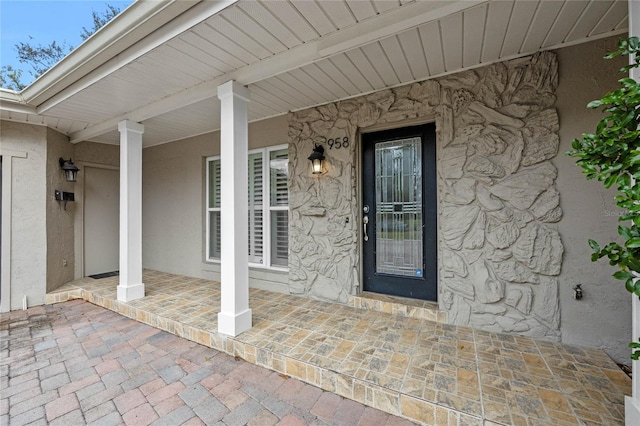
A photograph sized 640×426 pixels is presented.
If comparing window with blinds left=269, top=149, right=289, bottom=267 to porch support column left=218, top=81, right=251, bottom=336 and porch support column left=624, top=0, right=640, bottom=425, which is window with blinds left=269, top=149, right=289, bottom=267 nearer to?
porch support column left=218, top=81, right=251, bottom=336

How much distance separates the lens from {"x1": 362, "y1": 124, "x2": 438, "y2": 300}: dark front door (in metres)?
2.99

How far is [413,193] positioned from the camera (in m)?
3.07

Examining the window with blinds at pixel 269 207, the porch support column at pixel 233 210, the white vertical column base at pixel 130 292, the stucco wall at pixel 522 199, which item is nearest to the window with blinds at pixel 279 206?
the window with blinds at pixel 269 207

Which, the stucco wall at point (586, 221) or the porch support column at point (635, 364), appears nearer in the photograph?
the porch support column at point (635, 364)

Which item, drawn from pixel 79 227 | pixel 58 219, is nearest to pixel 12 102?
pixel 58 219

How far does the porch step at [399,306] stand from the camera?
278 centimetres

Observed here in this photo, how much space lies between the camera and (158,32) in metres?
2.14

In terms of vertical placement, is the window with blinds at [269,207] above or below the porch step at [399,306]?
above

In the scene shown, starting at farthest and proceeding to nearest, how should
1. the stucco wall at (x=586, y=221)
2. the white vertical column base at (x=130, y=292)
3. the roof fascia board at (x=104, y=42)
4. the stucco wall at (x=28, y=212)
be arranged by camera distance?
1. the stucco wall at (x=28, y=212)
2. the white vertical column base at (x=130, y=292)
3. the stucco wall at (x=586, y=221)
4. the roof fascia board at (x=104, y=42)

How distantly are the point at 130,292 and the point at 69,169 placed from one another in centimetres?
255

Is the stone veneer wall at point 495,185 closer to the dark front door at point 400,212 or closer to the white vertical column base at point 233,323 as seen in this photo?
the dark front door at point 400,212

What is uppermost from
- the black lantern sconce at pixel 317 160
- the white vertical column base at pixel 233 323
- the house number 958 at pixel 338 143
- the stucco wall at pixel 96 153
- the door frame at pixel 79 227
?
the stucco wall at pixel 96 153

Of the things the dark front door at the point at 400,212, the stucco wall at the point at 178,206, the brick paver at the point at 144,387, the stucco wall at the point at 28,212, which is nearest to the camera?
the brick paver at the point at 144,387

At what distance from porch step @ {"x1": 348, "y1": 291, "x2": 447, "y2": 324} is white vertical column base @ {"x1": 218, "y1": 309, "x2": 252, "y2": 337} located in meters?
1.29
